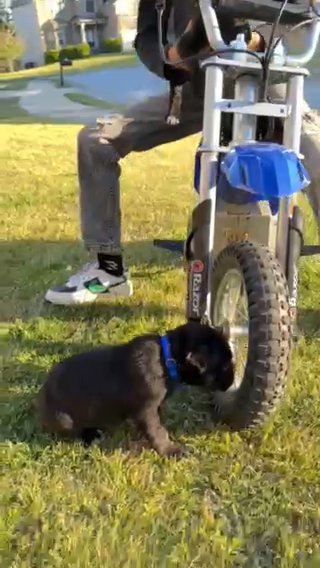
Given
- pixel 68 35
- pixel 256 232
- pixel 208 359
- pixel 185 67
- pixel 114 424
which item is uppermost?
pixel 185 67

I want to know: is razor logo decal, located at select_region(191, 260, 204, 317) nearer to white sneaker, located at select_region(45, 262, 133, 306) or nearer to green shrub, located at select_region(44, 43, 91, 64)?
white sneaker, located at select_region(45, 262, 133, 306)

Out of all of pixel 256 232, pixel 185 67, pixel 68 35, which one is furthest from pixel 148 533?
pixel 68 35

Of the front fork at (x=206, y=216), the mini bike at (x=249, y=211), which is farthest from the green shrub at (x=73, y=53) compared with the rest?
the front fork at (x=206, y=216)

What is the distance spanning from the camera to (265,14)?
267 centimetres

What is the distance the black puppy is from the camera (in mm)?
2305

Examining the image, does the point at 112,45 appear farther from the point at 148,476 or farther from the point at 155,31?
the point at 148,476

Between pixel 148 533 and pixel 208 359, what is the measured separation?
0.57m

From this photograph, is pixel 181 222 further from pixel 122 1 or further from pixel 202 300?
pixel 122 1

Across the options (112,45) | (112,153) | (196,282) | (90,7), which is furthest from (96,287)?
(90,7)

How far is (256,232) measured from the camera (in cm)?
266

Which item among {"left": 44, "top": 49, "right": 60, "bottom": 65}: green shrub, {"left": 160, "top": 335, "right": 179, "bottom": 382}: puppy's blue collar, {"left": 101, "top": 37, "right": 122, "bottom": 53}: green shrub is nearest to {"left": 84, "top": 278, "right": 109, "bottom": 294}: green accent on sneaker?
{"left": 160, "top": 335, "right": 179, "bottom": 382}: puppy's blue collar

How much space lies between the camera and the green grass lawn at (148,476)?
1.90 m

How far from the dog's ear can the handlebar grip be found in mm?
1231

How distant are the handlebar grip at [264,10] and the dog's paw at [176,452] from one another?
4.98 ft
